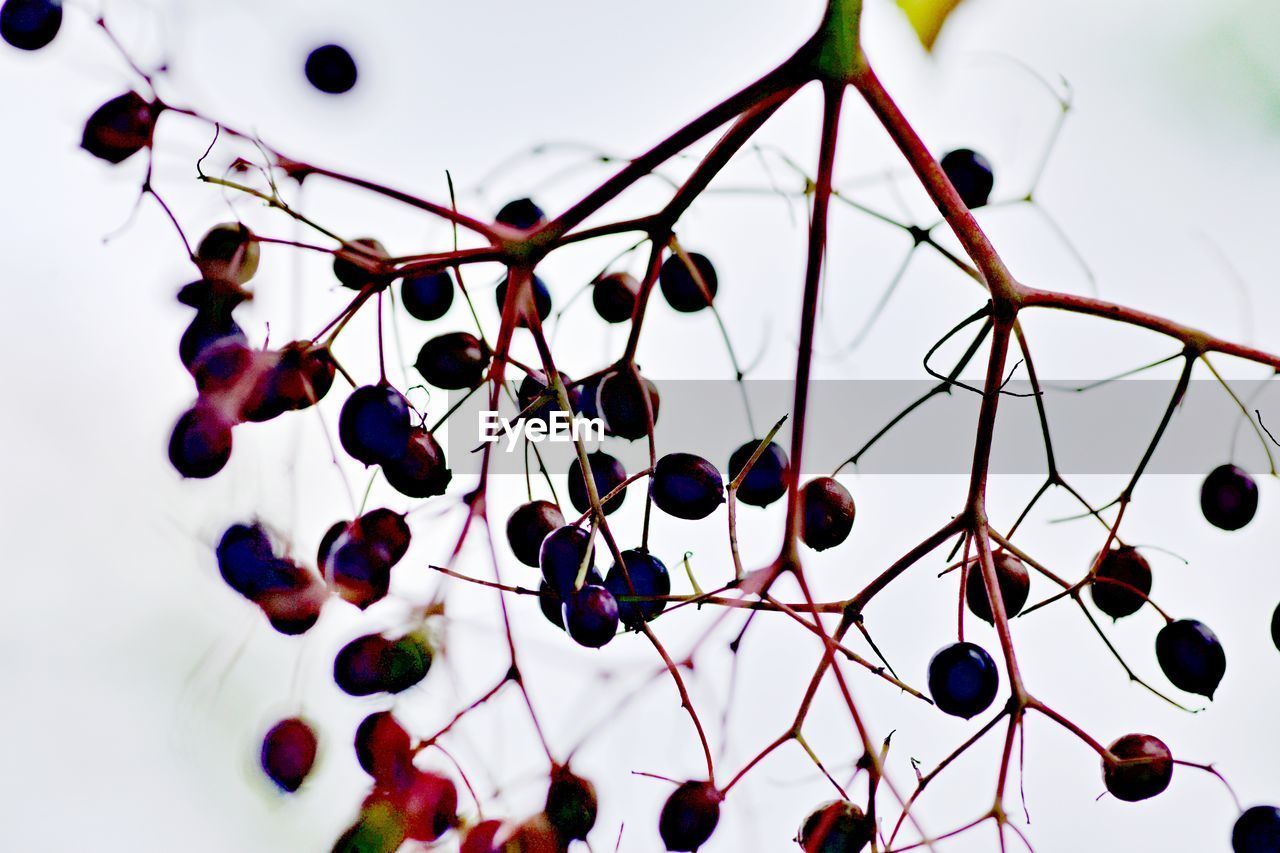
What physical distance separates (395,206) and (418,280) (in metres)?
0.23

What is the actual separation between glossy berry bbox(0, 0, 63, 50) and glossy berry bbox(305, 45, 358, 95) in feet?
0.37

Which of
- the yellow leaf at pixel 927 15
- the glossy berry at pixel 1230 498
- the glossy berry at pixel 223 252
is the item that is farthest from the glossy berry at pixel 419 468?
the glossy berry at pixel 1230 498

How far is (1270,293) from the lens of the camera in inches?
26.5

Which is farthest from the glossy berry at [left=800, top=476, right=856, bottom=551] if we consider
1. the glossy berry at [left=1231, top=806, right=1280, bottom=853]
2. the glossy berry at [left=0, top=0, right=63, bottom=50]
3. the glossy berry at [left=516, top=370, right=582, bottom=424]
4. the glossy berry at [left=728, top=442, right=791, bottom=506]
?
the glossy berry at [left=0, top=0, right=63, bottom=50]

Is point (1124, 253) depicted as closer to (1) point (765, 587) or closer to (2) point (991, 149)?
(2) point (991, 149)

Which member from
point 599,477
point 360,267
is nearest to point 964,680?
point 599,477

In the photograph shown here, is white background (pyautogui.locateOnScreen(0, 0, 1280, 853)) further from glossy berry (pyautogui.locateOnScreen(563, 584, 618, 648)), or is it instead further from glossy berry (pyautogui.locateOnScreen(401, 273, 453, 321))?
glossy berry (pyautogui.locateOnScreen(563, 584, 618, 648))

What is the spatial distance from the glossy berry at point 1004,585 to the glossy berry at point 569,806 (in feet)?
0.64

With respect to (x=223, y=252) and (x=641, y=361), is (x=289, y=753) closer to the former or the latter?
(x=223, y=252)

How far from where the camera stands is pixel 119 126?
1.52ft

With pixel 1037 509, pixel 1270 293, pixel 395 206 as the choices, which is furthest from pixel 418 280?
pixel 1270 293

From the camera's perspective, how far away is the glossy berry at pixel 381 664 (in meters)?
0.43

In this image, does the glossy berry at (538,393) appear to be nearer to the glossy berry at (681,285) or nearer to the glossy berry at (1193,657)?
the glossy berry at (681,285)

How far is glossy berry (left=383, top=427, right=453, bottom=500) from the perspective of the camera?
42cm
